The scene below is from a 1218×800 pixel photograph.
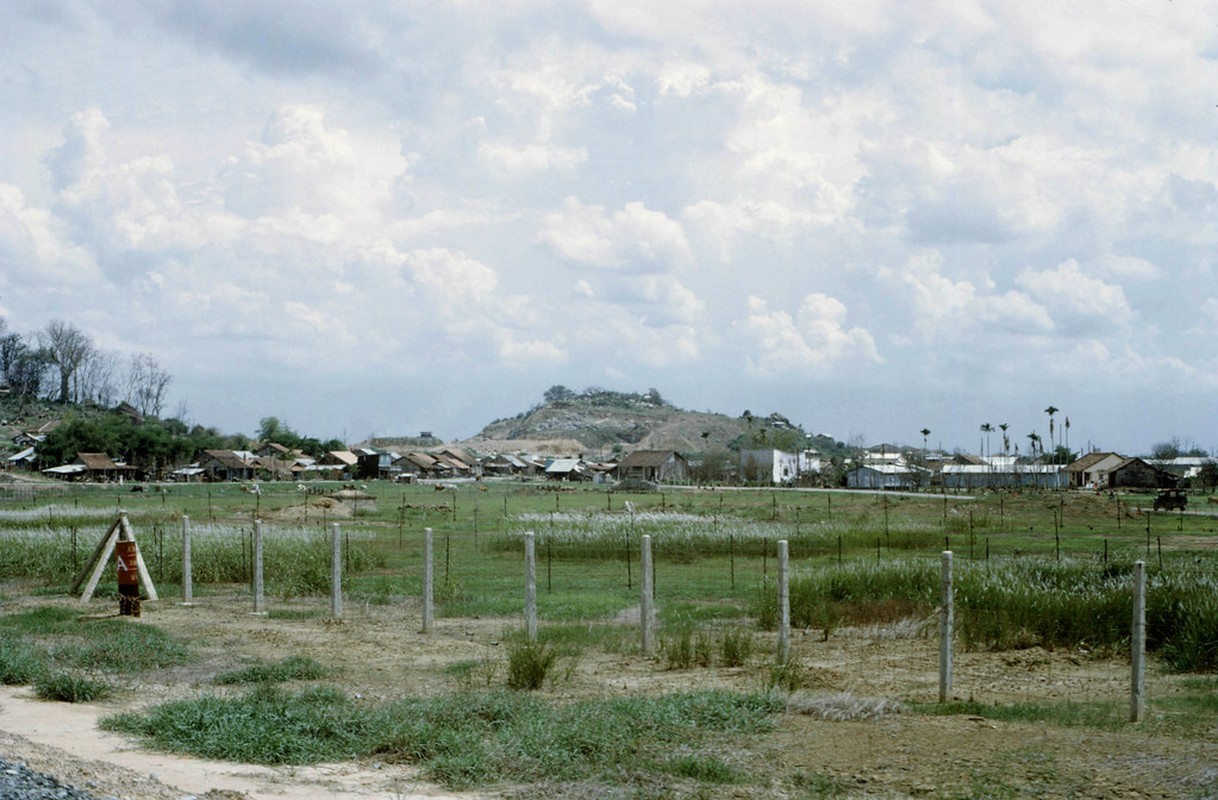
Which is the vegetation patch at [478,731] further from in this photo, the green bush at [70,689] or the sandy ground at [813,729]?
the green bush at [70,689]

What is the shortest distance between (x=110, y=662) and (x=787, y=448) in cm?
14691

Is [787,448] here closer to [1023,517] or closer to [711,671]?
[1023,517]

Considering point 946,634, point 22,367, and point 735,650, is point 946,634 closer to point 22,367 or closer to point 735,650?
point 735,650

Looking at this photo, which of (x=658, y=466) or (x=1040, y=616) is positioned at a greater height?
(x=658, y=466)

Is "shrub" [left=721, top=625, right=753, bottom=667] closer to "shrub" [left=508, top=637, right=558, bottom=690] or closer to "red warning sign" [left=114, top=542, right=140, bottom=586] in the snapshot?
"shrub" [left=508, top=637, right=558, bottom=690]

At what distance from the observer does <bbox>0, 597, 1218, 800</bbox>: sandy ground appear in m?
8.92

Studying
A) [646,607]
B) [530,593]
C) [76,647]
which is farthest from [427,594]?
[76,647]

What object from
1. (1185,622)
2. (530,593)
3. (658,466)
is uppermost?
(658,466)

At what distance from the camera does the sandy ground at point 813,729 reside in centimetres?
892

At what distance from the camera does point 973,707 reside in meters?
11.6

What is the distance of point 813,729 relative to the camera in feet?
35.0

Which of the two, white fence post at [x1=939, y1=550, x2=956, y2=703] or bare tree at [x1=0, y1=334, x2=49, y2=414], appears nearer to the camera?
white fence post at [x1=939, y1=550, x2=956, y2=703]

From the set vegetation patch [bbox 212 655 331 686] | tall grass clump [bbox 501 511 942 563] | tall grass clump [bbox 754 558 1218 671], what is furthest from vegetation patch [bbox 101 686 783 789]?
tall grass clump [bbox 501 511 942 563]

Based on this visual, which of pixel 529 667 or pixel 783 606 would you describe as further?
pixel 783 606
